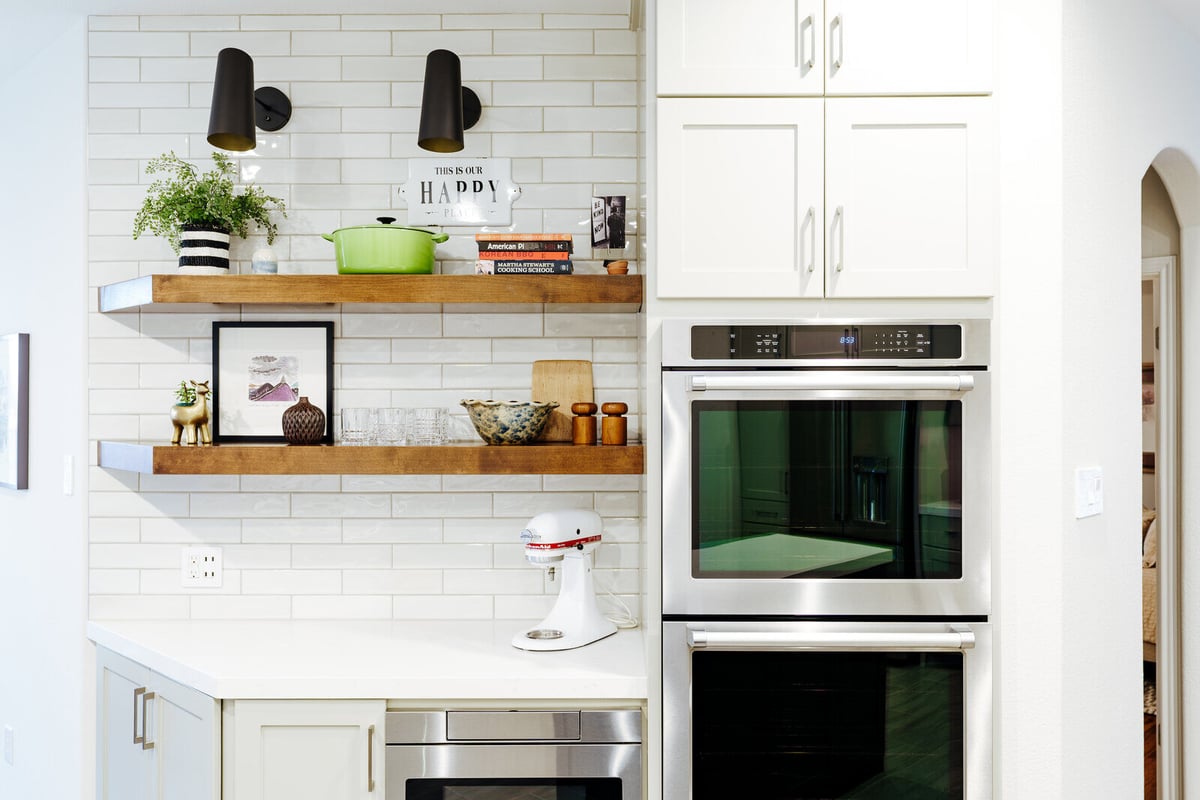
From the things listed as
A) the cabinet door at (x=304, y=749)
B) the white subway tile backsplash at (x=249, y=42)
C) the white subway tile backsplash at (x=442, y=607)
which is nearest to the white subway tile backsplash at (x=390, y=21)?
the white subway tile backsplash at (x=249, y=42)

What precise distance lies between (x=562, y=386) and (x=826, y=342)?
851mm

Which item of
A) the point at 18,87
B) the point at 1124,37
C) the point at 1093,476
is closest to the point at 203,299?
the point at 18,87

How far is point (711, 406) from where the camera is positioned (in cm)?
176

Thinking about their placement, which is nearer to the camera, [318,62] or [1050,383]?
[1050,383]

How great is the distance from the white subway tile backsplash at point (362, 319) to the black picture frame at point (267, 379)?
0.05 m

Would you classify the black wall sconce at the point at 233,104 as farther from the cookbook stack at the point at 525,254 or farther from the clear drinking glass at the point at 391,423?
the clear drinking glass at the point at 391,423

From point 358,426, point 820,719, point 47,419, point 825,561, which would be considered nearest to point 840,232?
point 825,561

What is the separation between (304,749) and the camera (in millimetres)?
1868

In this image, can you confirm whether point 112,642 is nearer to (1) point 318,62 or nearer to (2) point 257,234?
(2) point 257,234

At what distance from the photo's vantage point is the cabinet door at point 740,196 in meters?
1.78

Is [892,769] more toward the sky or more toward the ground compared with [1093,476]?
more toward the ground

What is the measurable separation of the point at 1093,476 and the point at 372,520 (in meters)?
1.92

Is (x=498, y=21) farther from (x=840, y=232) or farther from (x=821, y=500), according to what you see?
(x=821, y=500)

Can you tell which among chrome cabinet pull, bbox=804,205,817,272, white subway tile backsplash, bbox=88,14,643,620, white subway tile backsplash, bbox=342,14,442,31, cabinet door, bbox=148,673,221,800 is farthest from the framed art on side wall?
chrome cabinet pull, bbox=804,205,817,272
